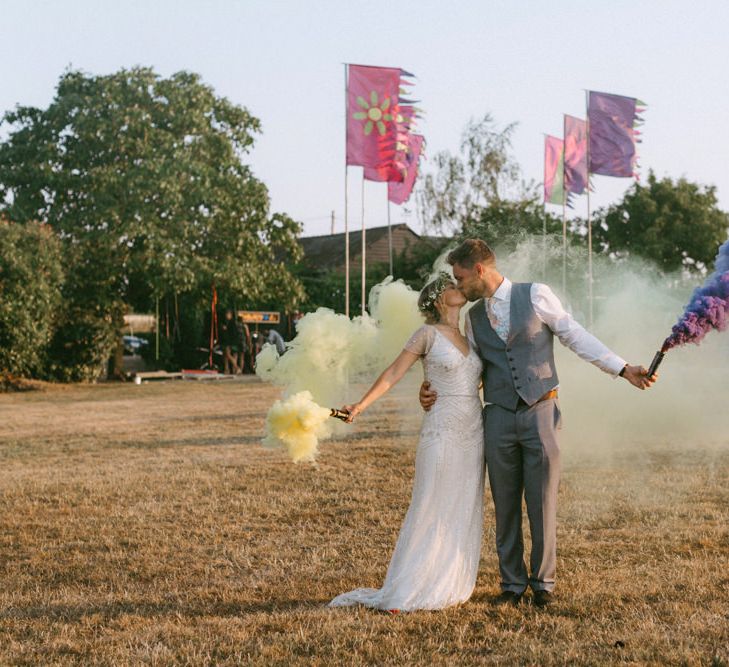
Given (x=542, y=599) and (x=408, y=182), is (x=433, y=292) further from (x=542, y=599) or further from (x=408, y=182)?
(x=408, y=182)

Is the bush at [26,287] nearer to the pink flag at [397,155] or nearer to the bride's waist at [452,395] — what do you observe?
the pink flag at [397,155]

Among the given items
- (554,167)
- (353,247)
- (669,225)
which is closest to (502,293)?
(554,167)

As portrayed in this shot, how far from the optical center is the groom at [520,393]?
5.46 m

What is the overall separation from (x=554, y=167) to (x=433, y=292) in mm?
22474

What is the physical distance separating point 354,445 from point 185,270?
46.7ft

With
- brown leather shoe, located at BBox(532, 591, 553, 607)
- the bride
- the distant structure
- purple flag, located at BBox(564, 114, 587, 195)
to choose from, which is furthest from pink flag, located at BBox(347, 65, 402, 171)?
the distant structure

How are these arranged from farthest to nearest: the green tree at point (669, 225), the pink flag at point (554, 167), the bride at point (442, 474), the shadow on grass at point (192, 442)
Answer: the green tree at point (669, 225) → the pink flag at point (554, 167) → the shadow on grass at point (192, 442) → the bride at point (442, 474)

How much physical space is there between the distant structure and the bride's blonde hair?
36379 mm

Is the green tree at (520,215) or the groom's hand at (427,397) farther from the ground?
the green tree at (520,215)

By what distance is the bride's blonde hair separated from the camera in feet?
18.5

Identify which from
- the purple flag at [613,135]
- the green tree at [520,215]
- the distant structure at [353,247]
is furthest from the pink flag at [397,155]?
the distant structure at [353,247]

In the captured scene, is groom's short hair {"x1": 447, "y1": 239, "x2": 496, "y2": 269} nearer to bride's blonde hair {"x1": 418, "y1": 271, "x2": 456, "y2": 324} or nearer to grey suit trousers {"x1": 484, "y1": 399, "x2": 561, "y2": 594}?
bride's blonde hair {"x1": 418, "y1": 271, "x2": 456, "y2": 324}

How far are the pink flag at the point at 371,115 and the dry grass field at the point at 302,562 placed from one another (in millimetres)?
9182

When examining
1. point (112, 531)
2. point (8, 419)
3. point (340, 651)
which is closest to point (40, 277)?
point (8, 419)
